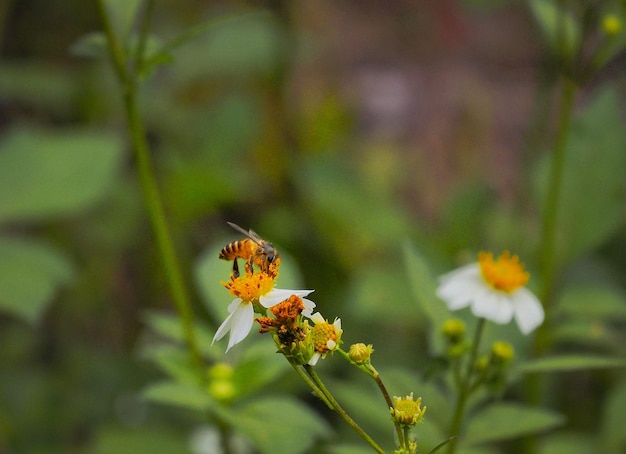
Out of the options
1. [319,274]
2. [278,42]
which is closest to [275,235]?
[319,274]

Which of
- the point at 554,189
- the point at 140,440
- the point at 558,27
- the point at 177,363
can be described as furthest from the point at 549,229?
the point at 140,440

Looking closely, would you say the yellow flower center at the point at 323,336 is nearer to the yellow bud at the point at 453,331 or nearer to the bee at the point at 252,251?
the bee at the point at 252,251

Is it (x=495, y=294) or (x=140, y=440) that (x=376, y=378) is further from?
(x=140, y=440)

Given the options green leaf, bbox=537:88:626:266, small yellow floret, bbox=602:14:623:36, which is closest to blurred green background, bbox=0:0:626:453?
green leaf, bbox=537:88:626:266

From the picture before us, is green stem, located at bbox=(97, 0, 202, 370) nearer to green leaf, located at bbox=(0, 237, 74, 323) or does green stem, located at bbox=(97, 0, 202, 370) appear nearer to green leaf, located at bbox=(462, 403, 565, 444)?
green leaf, located at bbox=(0, 237, 74, 323)

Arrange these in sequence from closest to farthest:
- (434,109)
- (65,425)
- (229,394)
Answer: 1. (229,394)
2. (65,425)
3. (434,109)

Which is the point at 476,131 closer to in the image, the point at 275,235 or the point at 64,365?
the point at 275,235

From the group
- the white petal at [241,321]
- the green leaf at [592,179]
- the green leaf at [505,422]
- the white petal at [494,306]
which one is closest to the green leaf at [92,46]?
the white petal at [241,321]
